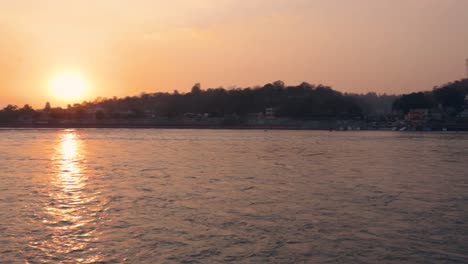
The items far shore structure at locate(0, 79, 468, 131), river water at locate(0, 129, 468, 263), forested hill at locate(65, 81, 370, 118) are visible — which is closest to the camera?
river water at locate(0, 129, 468, 263)

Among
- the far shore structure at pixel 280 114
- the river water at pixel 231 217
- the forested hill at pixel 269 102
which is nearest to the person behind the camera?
the river water at pixel 231 217

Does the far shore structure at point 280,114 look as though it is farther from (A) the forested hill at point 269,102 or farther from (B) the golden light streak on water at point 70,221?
(B) the golden light streak on water at point 70,221

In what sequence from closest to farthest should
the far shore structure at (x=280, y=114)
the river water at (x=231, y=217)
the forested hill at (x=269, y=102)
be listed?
the river water at (x=231, y=217)
the far shore structure at (x=280, y=114)
the forested hill at (x=269, y=102)

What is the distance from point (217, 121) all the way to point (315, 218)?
110 m

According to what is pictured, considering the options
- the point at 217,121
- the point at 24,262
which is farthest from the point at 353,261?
the point at 217,121

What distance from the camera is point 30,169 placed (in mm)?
19812

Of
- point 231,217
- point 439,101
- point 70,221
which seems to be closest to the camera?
point 70,221

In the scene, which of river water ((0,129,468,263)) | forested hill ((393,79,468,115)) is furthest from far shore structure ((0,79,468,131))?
river water ((0,129,468,263))

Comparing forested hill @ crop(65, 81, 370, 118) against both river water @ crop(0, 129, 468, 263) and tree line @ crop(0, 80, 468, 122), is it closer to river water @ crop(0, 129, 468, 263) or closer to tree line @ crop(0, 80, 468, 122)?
tree line @ crop(0, 80, 468, 122)

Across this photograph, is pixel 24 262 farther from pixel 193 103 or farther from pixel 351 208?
pixel 193 103

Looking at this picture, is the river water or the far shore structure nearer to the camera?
the river water

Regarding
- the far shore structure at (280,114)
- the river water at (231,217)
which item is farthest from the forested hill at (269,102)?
the river water at (231,217)

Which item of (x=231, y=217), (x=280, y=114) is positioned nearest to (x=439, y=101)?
(x=280, y=114)

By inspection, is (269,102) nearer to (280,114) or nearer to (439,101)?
(280,114)
